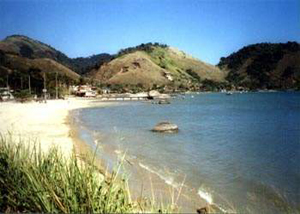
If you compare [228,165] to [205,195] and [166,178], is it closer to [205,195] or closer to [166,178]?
[166,178]

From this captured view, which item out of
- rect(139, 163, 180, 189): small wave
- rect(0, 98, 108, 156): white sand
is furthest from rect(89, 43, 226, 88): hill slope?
rect(139, 163, 180, 189): small wave

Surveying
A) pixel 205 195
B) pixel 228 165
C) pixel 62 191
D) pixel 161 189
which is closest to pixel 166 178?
pixel 161 189

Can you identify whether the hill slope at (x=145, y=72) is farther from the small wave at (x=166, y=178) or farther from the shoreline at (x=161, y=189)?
the shoreline at (x=161, y=189)

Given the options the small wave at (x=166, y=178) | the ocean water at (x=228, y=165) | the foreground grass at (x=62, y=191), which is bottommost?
the ocean water at (x=228, y=165)

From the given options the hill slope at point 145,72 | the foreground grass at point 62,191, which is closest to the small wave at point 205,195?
the foreground grass at point 62,191

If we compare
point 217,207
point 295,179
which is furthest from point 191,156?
point 217,207

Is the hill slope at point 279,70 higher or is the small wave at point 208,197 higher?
the hill slope at point 279,70

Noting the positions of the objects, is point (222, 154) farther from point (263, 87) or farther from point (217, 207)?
point (263, 87)

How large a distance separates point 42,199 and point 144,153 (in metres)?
13.3

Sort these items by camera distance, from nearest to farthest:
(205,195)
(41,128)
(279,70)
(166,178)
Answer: (205,195) < (166,178) < (41,128) < (279,70)

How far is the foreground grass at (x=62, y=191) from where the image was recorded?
4.06m

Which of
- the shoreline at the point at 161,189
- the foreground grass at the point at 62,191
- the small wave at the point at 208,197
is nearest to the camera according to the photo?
the foreground grass at the point at 62,191

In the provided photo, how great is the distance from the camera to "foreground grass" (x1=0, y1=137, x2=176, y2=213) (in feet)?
13.3

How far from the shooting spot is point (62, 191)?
14.1ft
